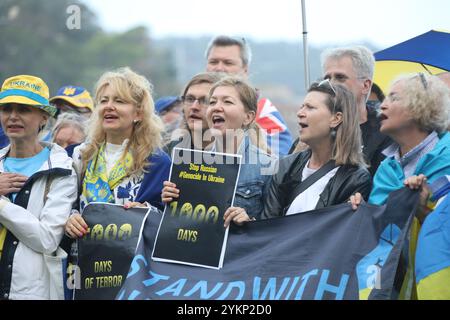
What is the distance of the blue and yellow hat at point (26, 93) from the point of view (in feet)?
23.3

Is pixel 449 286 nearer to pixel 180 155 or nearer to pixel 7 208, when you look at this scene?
pixel 180 155

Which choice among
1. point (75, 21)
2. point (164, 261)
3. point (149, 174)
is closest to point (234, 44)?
point (75, 21)

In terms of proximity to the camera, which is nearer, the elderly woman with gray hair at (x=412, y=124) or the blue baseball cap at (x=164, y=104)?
the elderly woman with gray hair at (x=412, y=124)

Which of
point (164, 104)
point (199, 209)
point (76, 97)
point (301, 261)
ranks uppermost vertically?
point (76, 97)

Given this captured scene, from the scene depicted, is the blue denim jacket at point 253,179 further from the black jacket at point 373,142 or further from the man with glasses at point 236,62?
the man with glasses at point 236,62

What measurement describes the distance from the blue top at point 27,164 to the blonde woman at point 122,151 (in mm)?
259

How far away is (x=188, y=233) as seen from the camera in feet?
21.5

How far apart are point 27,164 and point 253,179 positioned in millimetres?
1654

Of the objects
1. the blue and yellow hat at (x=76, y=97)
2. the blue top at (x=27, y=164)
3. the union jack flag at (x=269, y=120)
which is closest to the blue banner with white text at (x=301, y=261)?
the blue top at (x=27, y=164)

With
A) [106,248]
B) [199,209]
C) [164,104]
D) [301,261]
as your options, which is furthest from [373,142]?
[164,104]

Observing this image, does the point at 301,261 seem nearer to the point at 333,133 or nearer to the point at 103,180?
the point at 333,133

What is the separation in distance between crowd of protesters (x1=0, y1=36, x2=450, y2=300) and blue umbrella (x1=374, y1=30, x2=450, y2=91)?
47.6 inches

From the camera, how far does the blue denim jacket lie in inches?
267

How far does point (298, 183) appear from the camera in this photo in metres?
6.77
